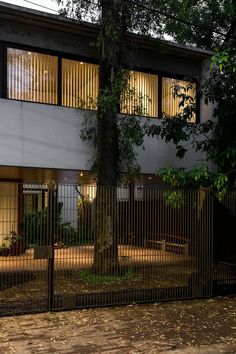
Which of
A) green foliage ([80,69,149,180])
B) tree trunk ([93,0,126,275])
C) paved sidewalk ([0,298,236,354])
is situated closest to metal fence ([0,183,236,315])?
paved sidewalk ([0,298,236,354])

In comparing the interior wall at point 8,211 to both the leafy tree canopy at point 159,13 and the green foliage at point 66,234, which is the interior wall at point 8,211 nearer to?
the green foliage at point 66,234

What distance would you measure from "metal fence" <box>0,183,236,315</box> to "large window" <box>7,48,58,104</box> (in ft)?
14.7

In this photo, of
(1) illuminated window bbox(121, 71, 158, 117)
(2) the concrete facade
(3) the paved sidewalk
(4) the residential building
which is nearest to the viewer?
(3) the paved sidewalk

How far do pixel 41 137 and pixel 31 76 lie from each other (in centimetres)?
179

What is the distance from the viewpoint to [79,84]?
13.9 m

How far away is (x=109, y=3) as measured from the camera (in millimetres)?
12344

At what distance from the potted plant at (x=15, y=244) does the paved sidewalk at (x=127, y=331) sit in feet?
3.83

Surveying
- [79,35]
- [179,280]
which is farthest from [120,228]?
[79,35]

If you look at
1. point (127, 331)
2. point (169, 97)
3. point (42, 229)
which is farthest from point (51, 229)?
point (169, 97)

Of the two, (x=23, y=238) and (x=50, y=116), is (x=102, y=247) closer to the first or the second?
(x=23, y=238)

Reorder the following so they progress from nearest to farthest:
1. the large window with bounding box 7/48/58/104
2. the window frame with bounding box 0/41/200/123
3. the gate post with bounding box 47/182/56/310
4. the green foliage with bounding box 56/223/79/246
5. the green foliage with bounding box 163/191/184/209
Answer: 1. the gate post with bounding box 47/182/56/310
2. the green foliage with bounding box 56/223/79/246
3. the green foliage with bounding box 163/191/184/209
4. the window frame with bounding box 0/41/200/123
5. the large window with bounding box 7/48/58/104

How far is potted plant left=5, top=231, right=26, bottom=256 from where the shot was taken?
Result: 8.79m

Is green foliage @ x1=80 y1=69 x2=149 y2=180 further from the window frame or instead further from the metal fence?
the metal fence

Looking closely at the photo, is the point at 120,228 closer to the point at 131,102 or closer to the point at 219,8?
the point at 131,102
